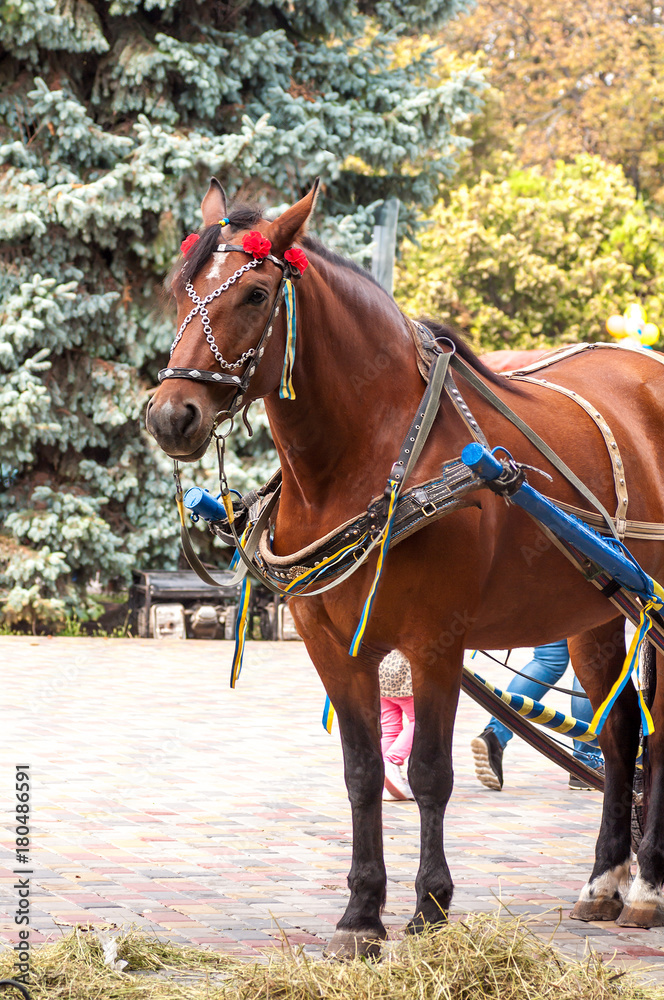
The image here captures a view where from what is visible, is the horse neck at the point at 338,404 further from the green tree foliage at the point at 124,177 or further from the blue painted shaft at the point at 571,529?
the green tree foliage at the point at 124,177

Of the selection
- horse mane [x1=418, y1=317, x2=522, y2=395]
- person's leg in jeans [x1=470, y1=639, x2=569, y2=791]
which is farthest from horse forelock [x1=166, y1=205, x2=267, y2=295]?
person's leg in jeans [x1=470, y1=639, x2=569, y2=791]

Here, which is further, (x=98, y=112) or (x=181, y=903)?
(x=98, y=112)

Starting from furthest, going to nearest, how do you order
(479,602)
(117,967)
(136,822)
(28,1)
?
(28,1) < (136,822) < (479,602) < (117,967)

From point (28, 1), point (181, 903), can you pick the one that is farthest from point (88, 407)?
point (181, 903)

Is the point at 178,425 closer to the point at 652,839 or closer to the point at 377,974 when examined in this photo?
the point at 377,974

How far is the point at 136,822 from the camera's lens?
5180 millimetres

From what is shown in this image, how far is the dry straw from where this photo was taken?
296 cm

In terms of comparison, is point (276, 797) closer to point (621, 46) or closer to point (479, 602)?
point (479, 602)

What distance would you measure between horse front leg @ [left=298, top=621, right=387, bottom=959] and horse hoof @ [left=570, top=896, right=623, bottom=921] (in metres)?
0.93

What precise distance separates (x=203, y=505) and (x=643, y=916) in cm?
214

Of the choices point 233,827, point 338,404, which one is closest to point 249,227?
point 338,404

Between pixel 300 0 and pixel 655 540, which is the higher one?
pixel 300 0

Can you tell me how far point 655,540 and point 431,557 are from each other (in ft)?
4.13

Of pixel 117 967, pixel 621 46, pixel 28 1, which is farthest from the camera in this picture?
pixel 621 46
